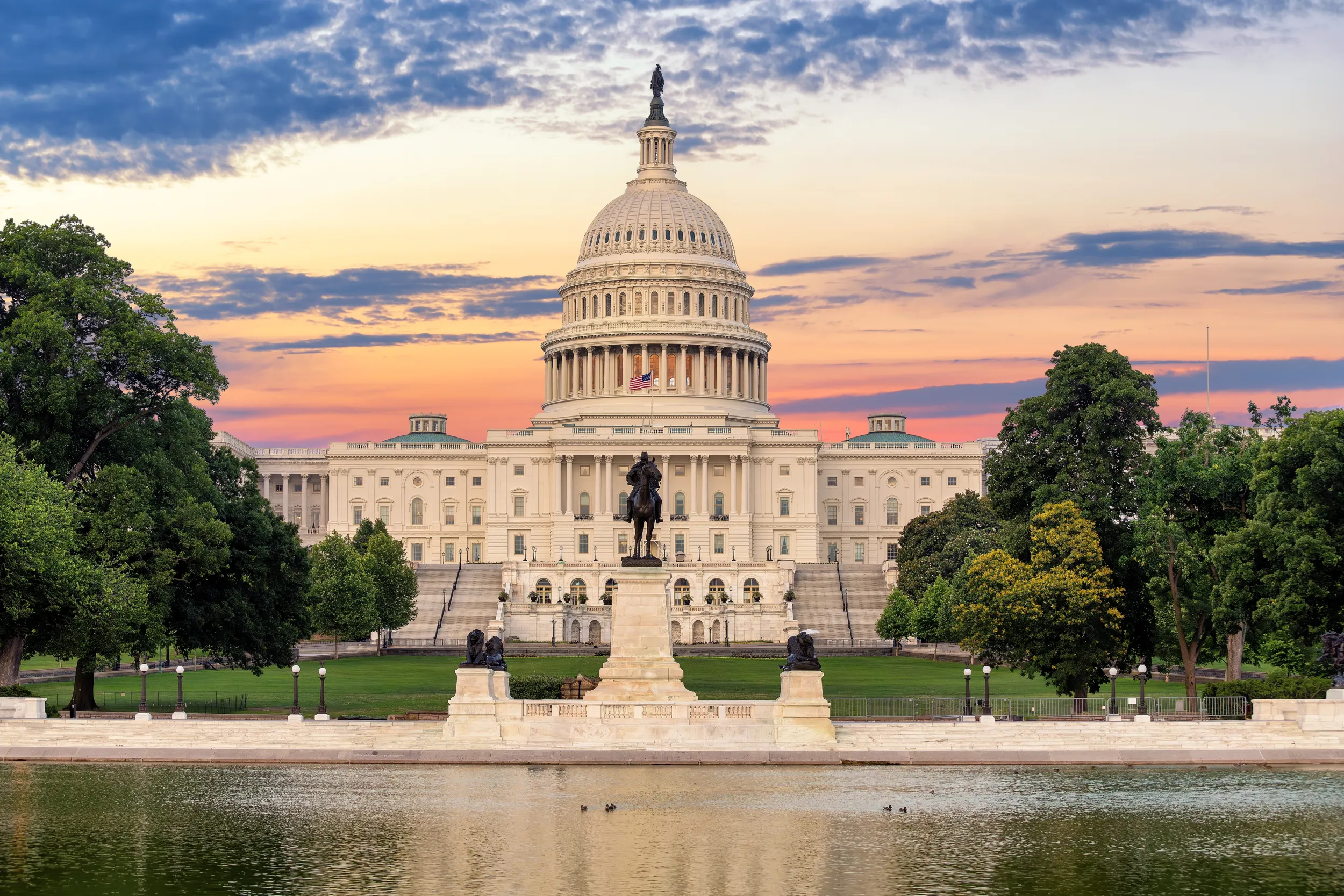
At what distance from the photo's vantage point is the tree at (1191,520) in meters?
59.8

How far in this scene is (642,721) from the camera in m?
44.7

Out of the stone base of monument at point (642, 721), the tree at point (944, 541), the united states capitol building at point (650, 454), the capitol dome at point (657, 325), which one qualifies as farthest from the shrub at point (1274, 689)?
the capitol dome at point (657, 325)

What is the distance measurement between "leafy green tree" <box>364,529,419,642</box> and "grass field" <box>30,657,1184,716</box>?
9.32m

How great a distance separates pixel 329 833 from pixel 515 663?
58.3 m

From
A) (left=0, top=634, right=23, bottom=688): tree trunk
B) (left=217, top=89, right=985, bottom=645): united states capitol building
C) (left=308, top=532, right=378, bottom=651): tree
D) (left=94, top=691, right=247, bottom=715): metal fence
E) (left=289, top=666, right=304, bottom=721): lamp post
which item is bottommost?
(left=94, top=691, right=247, bottom=715): metal fence

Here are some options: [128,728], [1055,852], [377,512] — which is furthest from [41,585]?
[377,512]

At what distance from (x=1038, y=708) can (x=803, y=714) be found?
15.1 metres

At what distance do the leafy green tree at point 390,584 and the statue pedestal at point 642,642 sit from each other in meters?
54.7

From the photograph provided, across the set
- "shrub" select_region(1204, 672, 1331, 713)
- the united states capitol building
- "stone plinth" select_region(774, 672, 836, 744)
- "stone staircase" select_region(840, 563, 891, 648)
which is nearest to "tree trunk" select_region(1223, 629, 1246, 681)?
"shrub" select_region(1204, 672, 1331, 713)

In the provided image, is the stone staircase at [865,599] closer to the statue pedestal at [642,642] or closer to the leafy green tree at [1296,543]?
the leafy green tree at [1296,543]

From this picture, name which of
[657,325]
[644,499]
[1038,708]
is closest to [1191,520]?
[1038,708]

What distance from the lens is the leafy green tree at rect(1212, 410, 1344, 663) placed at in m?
52.6

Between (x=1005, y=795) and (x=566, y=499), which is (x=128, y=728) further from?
(x=566, y=499)

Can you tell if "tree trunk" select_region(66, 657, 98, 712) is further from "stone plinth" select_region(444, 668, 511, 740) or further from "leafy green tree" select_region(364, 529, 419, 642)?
"leafy green tree" select_region(364, 529, 419, 642)
